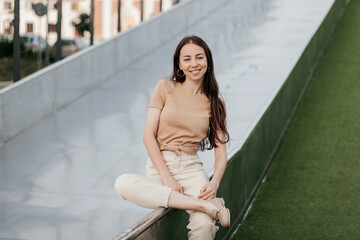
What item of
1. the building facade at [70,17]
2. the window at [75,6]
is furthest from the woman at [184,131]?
the window at [75,6]

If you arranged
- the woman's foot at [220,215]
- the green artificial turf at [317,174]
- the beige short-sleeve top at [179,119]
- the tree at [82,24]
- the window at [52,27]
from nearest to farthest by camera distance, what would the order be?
the woman's foot at [220,215]
the beige short-sleeve top at [179,119]
the green artificial turf at [317,174]
the window at [52,27]
the tree at [82,24]

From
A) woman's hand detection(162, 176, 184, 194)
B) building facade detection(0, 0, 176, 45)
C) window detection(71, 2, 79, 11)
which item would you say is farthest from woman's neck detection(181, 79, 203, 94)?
window detection(71, 2, 79, 11)

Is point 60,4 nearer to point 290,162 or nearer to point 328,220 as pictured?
point 290,162

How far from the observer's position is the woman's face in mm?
4457

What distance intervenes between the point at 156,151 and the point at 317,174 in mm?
3653

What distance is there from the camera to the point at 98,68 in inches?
440

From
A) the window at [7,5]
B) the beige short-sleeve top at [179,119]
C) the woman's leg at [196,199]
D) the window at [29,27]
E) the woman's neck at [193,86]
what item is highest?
the woman's neck at [193,86]

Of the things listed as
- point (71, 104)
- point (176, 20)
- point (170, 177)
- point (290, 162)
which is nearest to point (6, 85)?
point (71, 104)

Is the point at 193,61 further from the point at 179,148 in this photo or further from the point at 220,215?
the point at 220,215

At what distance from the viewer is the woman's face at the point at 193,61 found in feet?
14.6

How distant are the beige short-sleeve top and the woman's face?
136mm

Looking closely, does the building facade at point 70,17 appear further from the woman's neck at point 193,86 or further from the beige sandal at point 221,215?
the beige sandal at point 221,215

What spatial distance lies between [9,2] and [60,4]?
6.30 ft

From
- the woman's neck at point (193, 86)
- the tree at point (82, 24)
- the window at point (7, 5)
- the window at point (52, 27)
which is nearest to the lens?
the woman's neck at point (193, 86)
